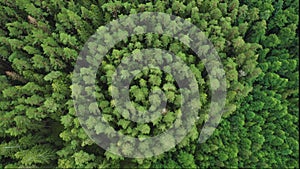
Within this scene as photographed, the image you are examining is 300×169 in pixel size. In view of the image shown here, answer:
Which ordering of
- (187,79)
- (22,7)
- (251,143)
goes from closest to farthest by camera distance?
(187,79)
(251,143)
(22,7)

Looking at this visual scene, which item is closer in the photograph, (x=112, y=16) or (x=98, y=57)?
(x=98, y=57)

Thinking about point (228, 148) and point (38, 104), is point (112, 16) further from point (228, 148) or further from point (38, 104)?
point (228, 148)

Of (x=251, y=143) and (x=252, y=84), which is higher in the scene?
(x=252, y=84)

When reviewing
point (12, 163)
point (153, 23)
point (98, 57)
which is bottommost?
point (12, 163)

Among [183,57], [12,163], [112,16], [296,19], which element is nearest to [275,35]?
[296,19]

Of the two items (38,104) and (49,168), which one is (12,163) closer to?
(49,168)

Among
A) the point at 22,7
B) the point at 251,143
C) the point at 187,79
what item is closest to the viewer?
the point at 187,79
